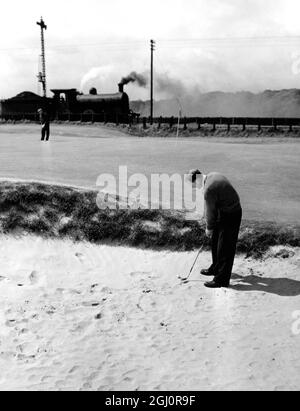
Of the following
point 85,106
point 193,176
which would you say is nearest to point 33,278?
point 193,176

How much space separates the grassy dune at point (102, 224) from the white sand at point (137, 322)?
0.90 ft

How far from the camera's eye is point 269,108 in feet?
408

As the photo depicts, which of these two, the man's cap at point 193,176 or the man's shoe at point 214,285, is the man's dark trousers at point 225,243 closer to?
the man's shoe at point 214,285

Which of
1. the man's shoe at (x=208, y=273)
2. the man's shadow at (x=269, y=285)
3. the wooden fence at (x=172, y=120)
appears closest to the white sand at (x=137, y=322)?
the man's shadow at (x=269, y=285)

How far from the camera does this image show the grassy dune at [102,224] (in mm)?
8289

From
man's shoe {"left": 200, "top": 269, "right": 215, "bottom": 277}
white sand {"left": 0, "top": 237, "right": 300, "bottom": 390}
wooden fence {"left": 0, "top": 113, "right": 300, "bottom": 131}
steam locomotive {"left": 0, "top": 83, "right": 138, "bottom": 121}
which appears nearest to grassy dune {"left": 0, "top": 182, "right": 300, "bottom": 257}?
white sand {"left": 0, "top": 237, "right": 300, "bottom": 390}

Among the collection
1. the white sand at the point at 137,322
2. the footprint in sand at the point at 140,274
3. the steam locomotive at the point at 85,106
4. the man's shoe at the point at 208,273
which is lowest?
the white sand at the point at 137,322

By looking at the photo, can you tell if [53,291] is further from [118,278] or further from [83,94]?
[83,94]

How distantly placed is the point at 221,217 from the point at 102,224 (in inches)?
122

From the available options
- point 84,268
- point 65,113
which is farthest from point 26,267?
point 65,113

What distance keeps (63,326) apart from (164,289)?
179cm

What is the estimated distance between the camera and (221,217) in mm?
6859

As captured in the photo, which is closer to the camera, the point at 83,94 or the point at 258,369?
A: the point at 258,369

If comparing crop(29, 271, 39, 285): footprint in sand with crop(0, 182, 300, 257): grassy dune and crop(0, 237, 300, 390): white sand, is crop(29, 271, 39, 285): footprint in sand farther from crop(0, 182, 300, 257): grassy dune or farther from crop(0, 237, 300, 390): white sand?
crop(0, 182, 300, 257): grassy dune
